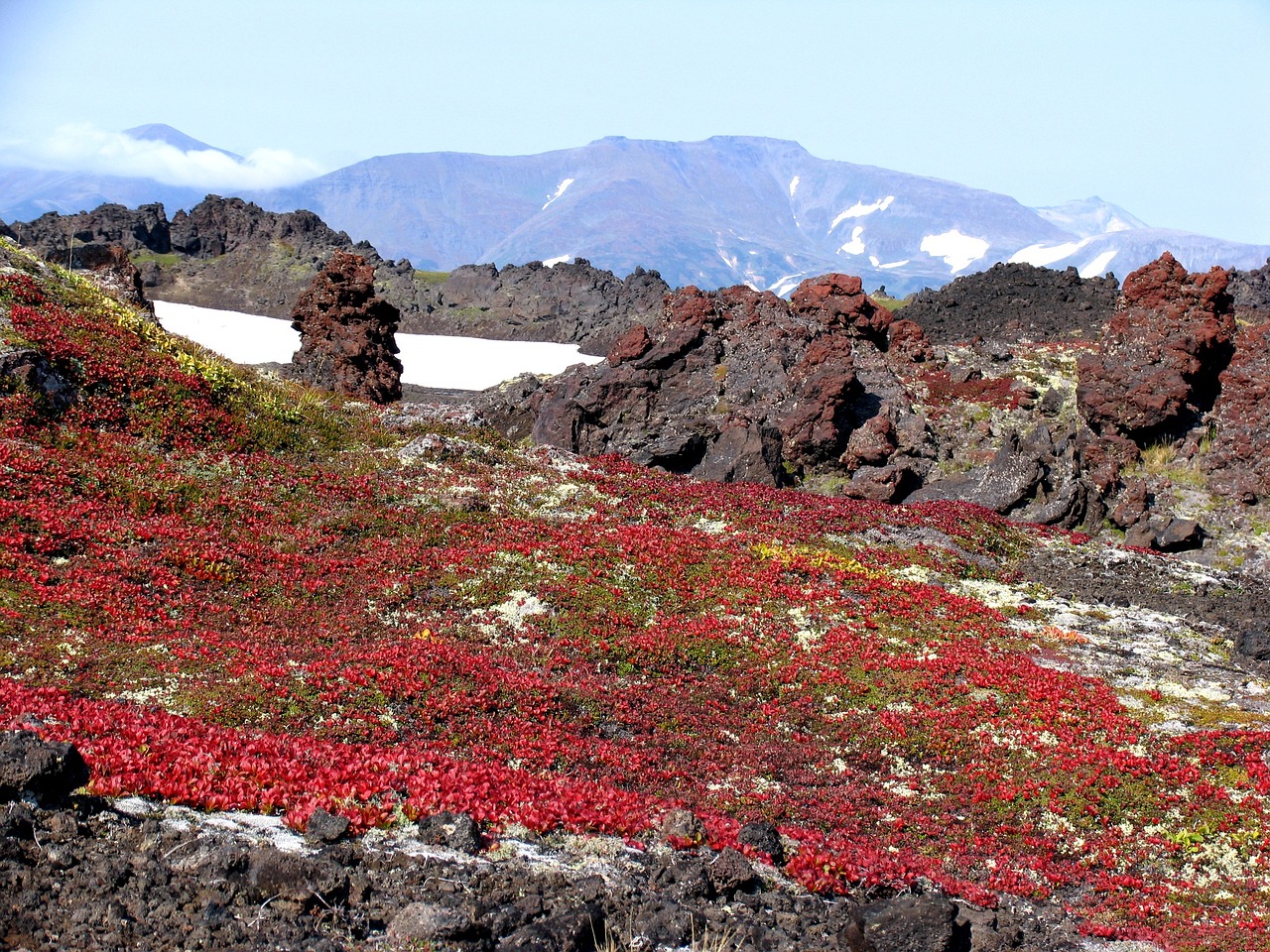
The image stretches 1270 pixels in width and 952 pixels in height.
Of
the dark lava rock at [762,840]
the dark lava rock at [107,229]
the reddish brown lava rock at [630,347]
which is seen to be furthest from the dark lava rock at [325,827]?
the dark lava rock at [107,229]

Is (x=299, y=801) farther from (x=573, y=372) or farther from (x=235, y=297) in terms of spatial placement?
(x=235, y=297)

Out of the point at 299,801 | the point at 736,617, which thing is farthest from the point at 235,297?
the point at 299,801

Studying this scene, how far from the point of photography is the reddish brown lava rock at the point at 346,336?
129ft

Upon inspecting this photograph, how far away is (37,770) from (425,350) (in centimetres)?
6495

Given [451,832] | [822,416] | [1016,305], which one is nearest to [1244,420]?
[822,416]

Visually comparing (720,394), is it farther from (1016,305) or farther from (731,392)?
(1016,305)

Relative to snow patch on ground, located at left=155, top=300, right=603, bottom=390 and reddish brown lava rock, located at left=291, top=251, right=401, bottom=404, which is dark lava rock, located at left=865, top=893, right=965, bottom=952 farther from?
snow patch on ground, located at left=155, top=300, right=603, bottom=390

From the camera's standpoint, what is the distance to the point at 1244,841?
1222 centimetres

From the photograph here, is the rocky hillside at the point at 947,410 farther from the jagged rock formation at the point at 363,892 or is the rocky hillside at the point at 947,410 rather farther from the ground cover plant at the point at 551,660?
the jagged rock formation at the point at 363,892

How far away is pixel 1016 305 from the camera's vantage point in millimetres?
68750

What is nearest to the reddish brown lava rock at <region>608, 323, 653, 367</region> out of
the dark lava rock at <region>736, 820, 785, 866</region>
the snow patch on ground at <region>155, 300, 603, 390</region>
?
the snow patch on ground at <region>155, 300, 603, 390</region>

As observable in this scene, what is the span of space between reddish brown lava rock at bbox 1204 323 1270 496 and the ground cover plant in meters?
9.14

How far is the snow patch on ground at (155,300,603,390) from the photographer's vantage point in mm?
63781

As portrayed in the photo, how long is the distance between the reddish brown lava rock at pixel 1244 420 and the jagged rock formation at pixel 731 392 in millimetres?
9550
